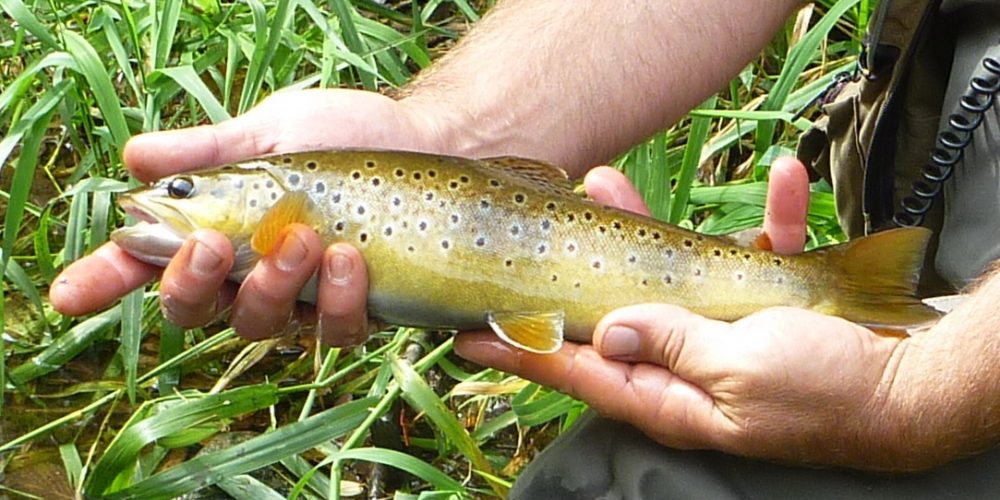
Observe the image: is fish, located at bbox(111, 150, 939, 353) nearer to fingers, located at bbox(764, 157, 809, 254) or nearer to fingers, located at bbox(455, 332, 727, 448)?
fingers, located at bbox(455, 332, 727, 448)

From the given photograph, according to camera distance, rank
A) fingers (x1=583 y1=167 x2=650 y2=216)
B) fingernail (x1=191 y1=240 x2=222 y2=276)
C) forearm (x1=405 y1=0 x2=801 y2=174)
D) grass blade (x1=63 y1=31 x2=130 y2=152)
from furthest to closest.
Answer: grass blade (x1=63 y1=31 x2=130 y2=152) → forearm (x1=405 y1=0 x2=801 y2=174) → fingers (x1=583 y1=167 x2=650 y2=216) → fingernail (x1=191 y1=240 x2=222 y2=276)

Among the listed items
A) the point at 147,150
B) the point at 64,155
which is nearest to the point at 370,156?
the point at 147,150

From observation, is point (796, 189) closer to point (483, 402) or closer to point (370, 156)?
point (370, 156)

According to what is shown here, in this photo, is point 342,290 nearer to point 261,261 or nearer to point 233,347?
point 261,261

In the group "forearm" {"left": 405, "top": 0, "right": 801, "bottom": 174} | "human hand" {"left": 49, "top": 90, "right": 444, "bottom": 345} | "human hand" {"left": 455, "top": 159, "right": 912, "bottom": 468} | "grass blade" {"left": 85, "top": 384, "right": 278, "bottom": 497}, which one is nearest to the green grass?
"grass blade" {"left": 85, "top": 384, "right": 278, "bottom": 497}

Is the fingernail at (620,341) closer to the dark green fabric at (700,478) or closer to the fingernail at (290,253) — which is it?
the dark green fabric at (700,478)

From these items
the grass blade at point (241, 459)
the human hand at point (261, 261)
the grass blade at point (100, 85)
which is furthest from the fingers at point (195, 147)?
the grass blade at point (100, 85)

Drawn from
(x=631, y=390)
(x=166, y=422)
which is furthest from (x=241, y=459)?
(x=631, y=390)
